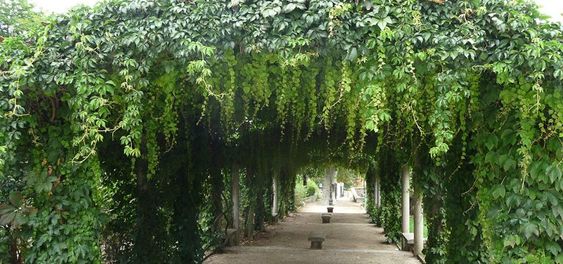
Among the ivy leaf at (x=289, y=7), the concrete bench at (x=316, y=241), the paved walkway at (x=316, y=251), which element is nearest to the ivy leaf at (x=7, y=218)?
the ivy leaf at (x=289, y=7)

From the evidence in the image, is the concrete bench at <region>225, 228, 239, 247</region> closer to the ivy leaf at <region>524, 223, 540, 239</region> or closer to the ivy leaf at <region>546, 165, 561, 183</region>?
the ivy leaf at <region>524, 223, 540, 239</region>

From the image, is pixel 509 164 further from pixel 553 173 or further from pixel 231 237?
pixel 231 237

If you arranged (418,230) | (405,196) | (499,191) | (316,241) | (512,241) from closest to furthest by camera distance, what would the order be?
1. (512,241)
2. (499,191)
3. (418,230)
4. (405,196)
5. (316,241)

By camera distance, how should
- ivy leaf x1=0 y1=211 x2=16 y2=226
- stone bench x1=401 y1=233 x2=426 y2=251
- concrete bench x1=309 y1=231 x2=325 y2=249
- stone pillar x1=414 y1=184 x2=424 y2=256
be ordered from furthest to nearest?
concrete bench x1=309 y1=231 x2=325 y2=249 → stone bench x1=401 y1=233 x2=426 y2=251 → stone pillar x1=414 y1=184 x2=424 y2=256 → ivy leaf x1=0 y1=211 x2=16 y2=226

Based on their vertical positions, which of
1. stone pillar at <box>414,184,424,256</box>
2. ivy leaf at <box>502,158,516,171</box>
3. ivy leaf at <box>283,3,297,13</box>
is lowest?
stone pillar at <box>414,184,424,256</box>

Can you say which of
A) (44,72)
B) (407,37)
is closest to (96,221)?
(44,72)

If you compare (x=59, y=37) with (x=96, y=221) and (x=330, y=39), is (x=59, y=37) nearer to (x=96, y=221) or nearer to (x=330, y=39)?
(x=96, y=221)

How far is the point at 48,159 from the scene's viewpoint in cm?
356

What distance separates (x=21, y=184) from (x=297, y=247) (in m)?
8.32

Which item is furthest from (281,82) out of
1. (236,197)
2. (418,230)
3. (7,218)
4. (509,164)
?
(236,197)

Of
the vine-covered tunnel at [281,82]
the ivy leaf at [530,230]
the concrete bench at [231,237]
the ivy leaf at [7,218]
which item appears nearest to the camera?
the vine-covered tunnel at [281,82]

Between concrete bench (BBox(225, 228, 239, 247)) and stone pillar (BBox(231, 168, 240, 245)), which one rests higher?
stone pillar (BBox(231, 168, 240, 245))

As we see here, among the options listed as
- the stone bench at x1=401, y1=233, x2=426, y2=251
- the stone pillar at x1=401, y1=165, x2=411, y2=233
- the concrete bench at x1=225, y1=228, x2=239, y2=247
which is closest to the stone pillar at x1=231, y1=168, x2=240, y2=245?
the concrete bench at x1=225, y1=228, x2=239, y2=247

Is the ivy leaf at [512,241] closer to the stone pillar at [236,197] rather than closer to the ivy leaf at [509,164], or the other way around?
the ivy leaf at [509,164]
